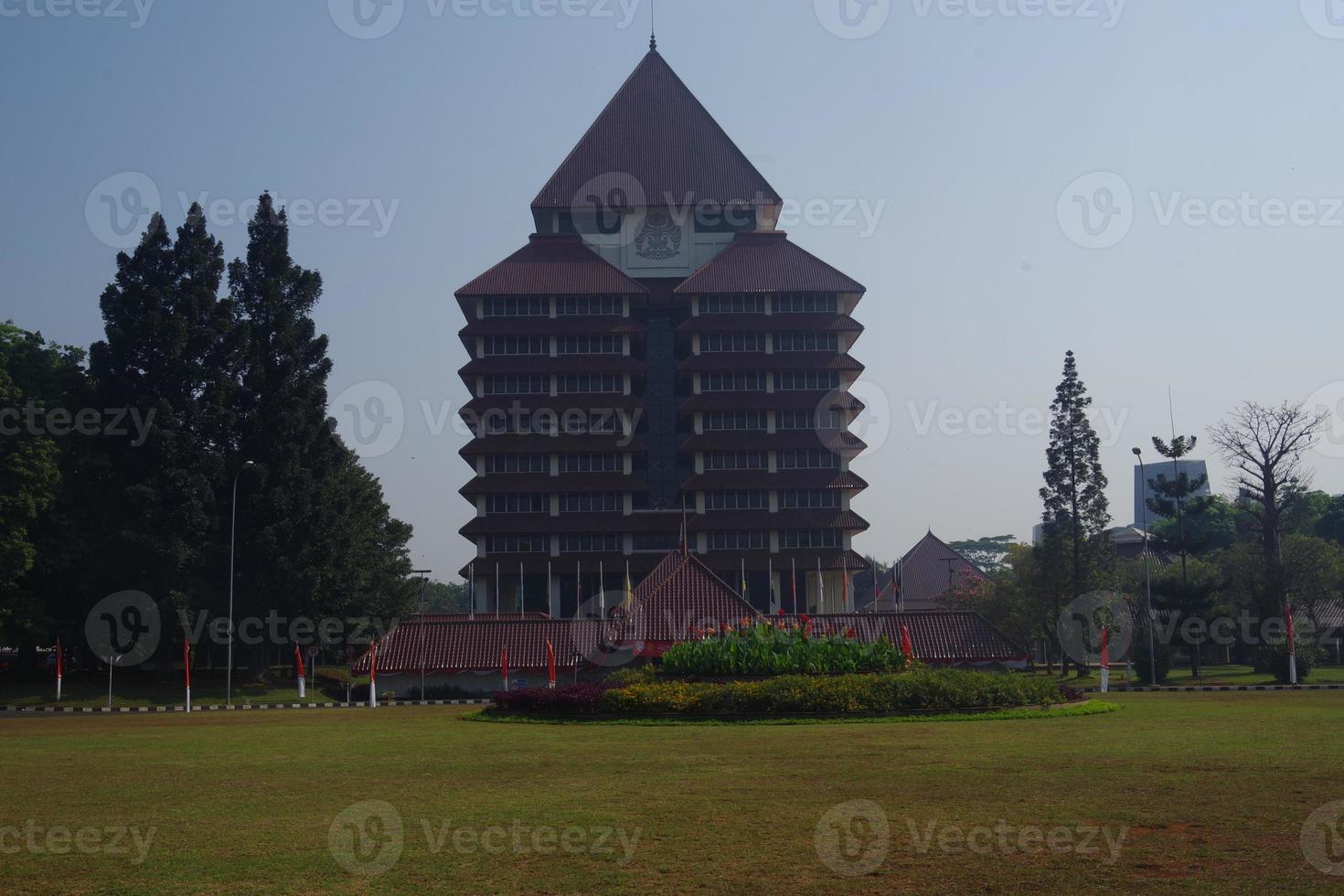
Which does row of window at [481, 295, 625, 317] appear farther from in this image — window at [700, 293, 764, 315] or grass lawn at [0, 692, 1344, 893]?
grass lawn at [0, 692, 1344, 893]

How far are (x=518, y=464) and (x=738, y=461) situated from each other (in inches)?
520

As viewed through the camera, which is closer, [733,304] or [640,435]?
[733,304]

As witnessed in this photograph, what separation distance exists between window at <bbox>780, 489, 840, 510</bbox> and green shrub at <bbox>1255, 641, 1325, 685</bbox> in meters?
25.5

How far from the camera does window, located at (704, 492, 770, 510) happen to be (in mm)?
74938

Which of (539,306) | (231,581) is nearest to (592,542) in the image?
(539,306)

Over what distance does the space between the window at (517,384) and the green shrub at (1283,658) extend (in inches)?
1632

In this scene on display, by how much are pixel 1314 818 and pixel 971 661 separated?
4001 centimetres

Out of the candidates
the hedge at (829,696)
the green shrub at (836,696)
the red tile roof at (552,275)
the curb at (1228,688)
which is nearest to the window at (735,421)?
the red tile roof at (552,275)

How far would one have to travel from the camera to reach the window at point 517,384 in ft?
248

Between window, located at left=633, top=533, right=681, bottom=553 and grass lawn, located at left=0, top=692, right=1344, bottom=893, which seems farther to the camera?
window, located at left=633, top=533, right=681, bottom=553

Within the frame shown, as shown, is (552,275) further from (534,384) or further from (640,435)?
(640,435)

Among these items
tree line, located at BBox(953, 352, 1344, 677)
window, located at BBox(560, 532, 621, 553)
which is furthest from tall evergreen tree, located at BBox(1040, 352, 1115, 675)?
window, located at BBox(560, 532, 621, 553)

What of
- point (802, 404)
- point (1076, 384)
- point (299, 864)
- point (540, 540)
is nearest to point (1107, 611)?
point (1076, 384)

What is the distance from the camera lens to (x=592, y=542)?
74688mm
